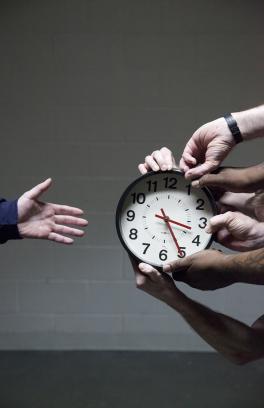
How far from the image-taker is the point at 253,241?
134 cm

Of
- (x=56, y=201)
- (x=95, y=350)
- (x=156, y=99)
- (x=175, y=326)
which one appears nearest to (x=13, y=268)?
(x=56, y=201)

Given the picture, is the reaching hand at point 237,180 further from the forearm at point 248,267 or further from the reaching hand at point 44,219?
the reaching hand at point 44,219

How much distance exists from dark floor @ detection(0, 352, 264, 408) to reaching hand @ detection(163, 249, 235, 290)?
131cm

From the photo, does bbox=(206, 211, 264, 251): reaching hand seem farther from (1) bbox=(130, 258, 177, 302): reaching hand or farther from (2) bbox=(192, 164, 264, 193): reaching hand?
(1) bbox=(130, 258, 177, 302): reaching hand

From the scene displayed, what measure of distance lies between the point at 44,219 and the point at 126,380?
1.33 meters

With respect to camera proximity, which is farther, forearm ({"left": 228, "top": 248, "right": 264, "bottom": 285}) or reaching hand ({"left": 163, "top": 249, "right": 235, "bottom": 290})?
reaching hand ({"left": 163, "top": 249, "right": 235, "bottom": 290})

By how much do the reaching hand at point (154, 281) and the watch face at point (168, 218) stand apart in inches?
0.9

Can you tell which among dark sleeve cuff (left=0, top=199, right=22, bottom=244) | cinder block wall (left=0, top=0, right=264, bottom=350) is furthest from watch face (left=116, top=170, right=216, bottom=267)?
cinder block wall (left=0, top=0, right=264, bottom=350)

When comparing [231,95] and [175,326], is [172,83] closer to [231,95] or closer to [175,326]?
[231,95]

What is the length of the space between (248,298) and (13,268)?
1313 millimetres

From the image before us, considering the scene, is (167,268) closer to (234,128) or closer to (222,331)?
(222,331)

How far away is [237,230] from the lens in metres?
1.29

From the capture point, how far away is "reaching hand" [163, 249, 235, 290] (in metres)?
1.20

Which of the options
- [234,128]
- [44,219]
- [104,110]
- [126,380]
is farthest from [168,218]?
[126,380]
